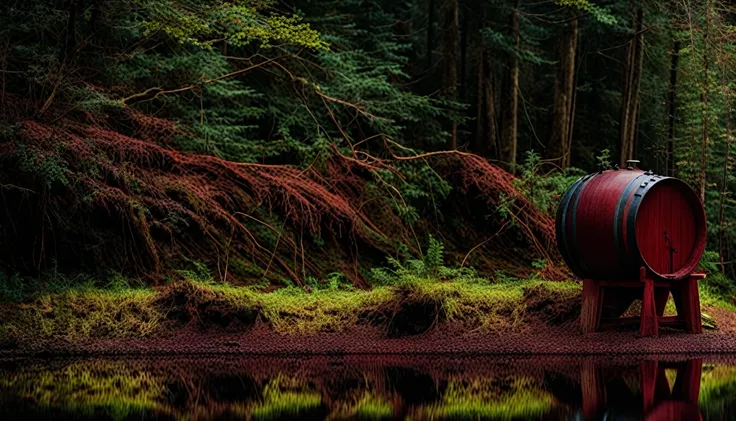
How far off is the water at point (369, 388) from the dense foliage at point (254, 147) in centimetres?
369

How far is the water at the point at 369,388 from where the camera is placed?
654 cm

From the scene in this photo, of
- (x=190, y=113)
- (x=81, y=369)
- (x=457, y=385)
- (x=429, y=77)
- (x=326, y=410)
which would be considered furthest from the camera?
(x=429, y=77)

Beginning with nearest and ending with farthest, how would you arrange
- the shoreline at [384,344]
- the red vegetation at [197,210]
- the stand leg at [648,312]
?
the shoreline at [384,344] → the stand leg at [648,312] → the red vegetation at [197,210]

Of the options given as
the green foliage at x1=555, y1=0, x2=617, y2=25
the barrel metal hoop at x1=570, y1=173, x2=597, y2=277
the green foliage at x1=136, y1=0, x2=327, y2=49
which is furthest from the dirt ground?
the green foliage at x1=555, y1=0, x2=617, y2=25

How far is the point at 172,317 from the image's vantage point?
11.1 meters

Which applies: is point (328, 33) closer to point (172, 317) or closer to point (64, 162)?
point (64, 162)

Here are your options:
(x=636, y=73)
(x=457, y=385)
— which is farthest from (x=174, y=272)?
(x=636, y=73)

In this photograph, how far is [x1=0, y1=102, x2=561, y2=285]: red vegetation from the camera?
1302cm

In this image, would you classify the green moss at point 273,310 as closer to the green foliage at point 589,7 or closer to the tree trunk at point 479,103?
the green foliage at point 589,7

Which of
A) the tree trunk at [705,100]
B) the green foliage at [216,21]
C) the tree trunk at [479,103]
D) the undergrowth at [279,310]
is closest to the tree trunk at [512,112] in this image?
the tree trunk at [479,103]

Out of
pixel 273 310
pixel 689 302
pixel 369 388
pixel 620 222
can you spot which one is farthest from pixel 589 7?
pixel 369 388

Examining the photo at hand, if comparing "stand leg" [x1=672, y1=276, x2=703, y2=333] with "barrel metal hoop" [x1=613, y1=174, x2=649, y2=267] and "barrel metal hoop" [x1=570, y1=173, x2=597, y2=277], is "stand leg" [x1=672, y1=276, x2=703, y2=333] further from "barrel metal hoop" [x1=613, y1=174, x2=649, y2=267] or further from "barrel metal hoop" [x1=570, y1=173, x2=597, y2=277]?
"barrel metal hoop" [x1=570, y1=173, x2=597, y2=277]

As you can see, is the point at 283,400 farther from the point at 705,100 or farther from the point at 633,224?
the point at 705,100

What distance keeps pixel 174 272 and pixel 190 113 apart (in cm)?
336
